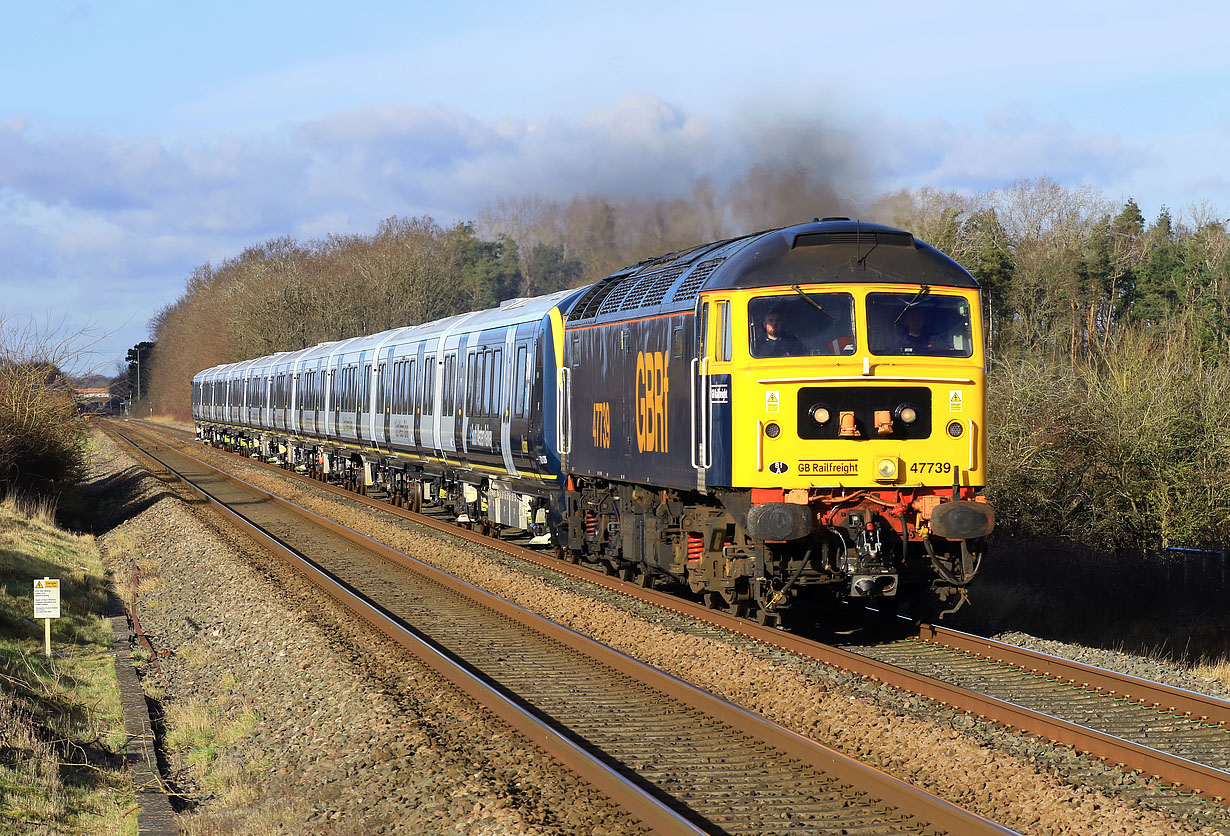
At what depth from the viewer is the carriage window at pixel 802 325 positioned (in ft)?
33.9

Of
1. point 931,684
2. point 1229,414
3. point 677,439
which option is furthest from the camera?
point 1229,414

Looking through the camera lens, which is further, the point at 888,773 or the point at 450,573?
the point at 450,573

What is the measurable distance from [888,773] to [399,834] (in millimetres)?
2787

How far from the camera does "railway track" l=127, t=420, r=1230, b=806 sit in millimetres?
7160

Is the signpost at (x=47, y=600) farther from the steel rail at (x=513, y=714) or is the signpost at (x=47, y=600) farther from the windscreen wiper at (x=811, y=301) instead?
the windscreen wiper at (x=811, y=301)

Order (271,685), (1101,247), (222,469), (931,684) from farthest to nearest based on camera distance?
(1101,247)
(222,469)
(271,685)
(931,684)

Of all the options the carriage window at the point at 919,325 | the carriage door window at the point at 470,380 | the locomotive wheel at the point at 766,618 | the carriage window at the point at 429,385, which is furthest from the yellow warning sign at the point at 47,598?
the carriage window at the point at 429,385

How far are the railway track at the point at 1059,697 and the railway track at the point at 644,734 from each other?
162 centimetres

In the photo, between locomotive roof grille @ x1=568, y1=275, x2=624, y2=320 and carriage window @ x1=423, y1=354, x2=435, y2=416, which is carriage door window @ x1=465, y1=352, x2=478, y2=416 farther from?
locomotive roof grille @ x1=568, y1=275, x2=624, y2=320

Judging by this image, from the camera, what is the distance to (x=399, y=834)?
20.9 ft

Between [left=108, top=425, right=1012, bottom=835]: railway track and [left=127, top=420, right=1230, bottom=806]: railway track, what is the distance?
5.33 feet

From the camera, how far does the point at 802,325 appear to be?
1040 cm

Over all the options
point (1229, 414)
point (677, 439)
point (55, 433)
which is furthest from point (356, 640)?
point (55, 433)

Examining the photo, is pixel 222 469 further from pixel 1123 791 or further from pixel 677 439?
pixel 1123 791
